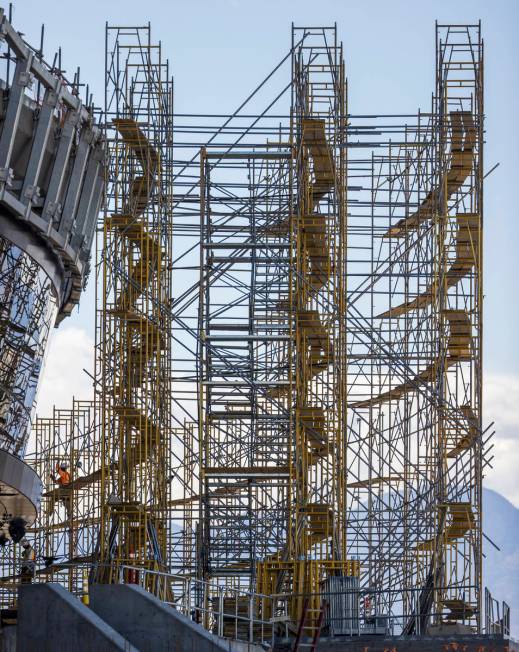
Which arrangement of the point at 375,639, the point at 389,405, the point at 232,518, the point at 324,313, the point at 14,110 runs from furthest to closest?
the point at 389,405 < the point at 324,313 < the point at 232,518 < the point at 14,110 < the point at 375,639

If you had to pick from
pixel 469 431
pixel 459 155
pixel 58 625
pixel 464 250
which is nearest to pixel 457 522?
pixel 469 431

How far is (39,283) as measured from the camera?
39562 mm

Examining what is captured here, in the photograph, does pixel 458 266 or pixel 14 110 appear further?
pixel 458 266

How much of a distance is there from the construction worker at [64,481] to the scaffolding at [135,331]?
7065mm

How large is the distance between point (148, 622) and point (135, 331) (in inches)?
630

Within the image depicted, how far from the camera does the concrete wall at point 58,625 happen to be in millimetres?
25312

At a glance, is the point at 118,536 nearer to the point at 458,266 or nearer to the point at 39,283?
the point at 39,283

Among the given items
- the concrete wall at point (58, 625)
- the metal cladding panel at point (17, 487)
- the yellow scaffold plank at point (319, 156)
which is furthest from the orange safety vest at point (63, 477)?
the concrete wall at point (58, 625)

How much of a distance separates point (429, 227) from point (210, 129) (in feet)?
21.6

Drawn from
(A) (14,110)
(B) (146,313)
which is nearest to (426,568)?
(B) (146,313)

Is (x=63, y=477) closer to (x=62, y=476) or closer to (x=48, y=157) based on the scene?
(x=62, y=476)

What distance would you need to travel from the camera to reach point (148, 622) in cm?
2694

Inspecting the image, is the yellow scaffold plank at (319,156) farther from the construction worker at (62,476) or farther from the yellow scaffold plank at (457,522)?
the construction worker at (62,476)

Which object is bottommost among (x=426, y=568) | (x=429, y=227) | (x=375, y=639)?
(x=375, y=639)
